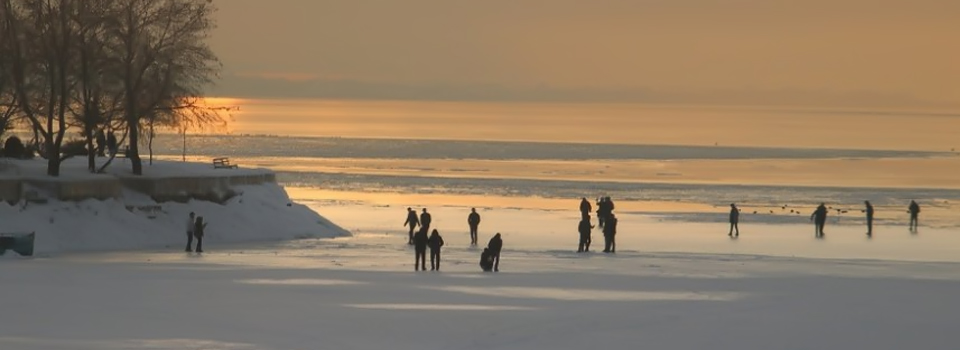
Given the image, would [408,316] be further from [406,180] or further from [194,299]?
[406,180]

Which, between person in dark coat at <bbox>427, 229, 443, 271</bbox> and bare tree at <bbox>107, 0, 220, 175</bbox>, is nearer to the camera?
person in dark coat at <bbox>427, 229, 443, 271</bbox>

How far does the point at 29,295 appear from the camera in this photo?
2478cm

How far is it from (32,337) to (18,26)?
26162 mm

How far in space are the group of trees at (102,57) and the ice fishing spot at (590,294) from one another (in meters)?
17.3

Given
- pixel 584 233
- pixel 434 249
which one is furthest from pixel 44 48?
pixel 434 249

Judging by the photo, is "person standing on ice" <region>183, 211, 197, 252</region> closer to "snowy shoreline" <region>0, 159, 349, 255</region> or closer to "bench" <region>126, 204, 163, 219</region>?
"snowy shoreline" <region>0, 159, 349, 255</region>

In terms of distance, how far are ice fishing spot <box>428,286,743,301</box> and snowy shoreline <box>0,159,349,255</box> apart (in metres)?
13.1

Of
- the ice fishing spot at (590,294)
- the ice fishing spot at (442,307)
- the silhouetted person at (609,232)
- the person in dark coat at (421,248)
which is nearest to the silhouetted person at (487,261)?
the person in dark coat at (421,248)

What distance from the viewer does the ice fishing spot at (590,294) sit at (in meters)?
26.1

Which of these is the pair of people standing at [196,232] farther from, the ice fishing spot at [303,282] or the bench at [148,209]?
the ice fishing spot at [303,282]

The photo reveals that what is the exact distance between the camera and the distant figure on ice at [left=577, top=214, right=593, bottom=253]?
123ft

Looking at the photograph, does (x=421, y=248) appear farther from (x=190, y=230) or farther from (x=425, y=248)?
(x=190, y=230)

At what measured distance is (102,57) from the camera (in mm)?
45000

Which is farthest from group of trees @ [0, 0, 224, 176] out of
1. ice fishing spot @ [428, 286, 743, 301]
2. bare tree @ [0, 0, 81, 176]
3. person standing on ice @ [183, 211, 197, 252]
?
ice fishing spot @ [428, 286, 743, 301]
